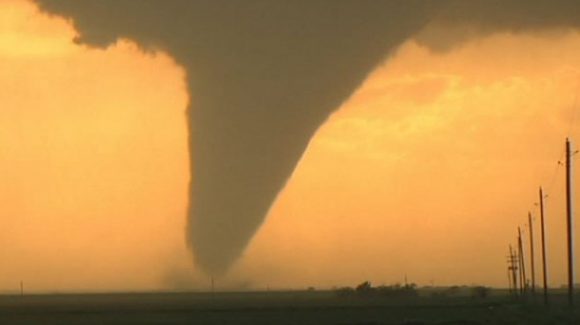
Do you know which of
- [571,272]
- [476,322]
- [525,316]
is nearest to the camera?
[476,322]

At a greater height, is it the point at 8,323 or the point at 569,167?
the point at 569,167

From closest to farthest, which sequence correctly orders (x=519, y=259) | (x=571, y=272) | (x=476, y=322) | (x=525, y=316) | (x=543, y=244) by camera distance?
(x=476, y=322), (x=525, y=316), (x=571, y=272), (x=543, y=244), (x=519, y=259)

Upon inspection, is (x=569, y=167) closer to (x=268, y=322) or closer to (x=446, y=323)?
(x=446, y=323)

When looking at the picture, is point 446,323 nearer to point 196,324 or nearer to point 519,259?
point 196,324

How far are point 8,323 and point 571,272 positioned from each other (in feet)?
109

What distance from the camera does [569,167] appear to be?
249 ft

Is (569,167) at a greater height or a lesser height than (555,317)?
greater

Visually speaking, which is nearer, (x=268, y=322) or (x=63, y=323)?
(x=268, y=322)

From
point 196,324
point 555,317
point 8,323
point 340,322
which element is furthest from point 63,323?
point 555,317

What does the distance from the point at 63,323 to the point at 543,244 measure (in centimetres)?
4031

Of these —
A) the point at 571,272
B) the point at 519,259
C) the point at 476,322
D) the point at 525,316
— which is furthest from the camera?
the point at 519,259

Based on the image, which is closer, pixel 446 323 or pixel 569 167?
pixel 446 323

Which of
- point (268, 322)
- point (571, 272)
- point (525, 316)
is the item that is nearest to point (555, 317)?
point (525, 316)

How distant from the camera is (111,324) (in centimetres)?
7262
